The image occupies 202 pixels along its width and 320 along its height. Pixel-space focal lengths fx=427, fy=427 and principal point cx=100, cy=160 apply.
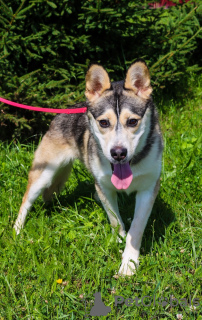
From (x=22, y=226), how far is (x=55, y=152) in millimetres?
857

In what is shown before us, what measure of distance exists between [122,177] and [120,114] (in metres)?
0.54

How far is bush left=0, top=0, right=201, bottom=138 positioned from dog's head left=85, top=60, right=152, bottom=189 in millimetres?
2056

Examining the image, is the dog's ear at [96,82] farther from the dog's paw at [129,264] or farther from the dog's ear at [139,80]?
the dog's paw at [129,264]

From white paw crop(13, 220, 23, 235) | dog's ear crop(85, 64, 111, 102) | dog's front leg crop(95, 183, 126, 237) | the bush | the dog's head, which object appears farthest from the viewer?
the bush

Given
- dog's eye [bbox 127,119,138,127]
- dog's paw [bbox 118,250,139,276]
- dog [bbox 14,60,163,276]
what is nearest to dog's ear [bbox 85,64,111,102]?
dog [bbox 14,60,163,276]

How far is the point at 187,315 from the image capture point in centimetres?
318

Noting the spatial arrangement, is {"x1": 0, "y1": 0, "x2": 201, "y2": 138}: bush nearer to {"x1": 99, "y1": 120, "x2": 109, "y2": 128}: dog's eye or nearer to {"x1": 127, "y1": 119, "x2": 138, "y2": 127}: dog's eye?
{"x1": 99, "y1": 120, "x2": 109, "y2": 128}: dog's eye

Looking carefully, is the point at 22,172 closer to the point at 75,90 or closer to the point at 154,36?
the point at 75,90

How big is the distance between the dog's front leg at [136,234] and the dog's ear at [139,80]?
0.87m

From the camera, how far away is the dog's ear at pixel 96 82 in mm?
3695

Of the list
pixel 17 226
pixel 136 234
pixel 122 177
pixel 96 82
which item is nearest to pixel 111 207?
pixel 136 234

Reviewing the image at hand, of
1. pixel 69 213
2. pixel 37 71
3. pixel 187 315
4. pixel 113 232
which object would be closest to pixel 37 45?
pixel 37 71

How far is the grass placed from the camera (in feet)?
10.8

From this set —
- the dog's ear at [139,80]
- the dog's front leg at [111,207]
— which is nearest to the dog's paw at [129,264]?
the dog's front leg at [111,207]
